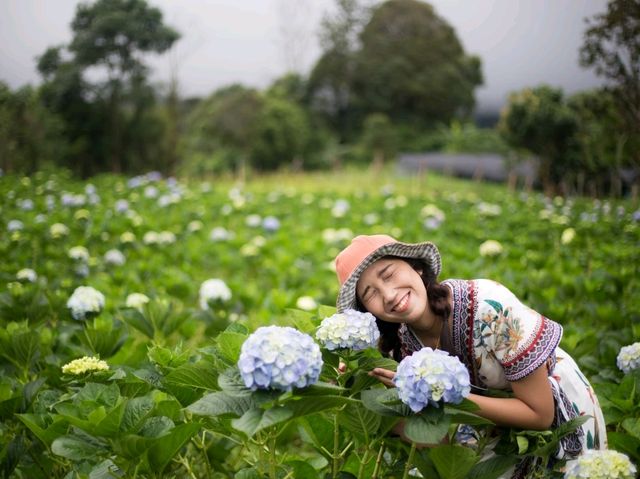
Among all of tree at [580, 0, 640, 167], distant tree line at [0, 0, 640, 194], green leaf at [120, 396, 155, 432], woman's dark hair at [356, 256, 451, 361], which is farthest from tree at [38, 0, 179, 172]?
green leaf at [120, 396, 155, 432]

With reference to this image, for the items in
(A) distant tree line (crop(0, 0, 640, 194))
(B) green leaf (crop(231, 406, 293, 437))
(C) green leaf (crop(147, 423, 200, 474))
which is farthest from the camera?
(A) distant tree line (crop(0, 0, 640, 194))

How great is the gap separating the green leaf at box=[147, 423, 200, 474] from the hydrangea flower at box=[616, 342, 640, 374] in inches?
47.3

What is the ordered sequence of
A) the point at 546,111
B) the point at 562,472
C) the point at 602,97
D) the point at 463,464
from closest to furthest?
the point at 463,464
the point at 562,472
the point at 602,97
the point at 546,111

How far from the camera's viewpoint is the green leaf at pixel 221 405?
960mm

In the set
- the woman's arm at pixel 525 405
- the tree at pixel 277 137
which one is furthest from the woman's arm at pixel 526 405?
the tree at pixel 277 137

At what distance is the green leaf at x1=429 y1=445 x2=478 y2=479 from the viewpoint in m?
1.04

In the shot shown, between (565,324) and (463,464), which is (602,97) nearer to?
(565,324)

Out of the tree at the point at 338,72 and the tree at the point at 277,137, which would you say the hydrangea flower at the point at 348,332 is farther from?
the tree at the point at 338,72

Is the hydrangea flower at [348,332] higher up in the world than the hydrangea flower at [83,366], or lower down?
higher up

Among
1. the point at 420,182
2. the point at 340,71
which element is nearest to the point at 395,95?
the point at 340,71

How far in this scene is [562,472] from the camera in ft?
4.18

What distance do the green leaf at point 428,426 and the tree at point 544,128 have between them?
6.64m

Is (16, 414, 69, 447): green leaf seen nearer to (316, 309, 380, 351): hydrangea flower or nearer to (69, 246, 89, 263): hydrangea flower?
(316, 309, 380, 351): hydrangea flower

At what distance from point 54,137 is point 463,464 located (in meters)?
5.49
